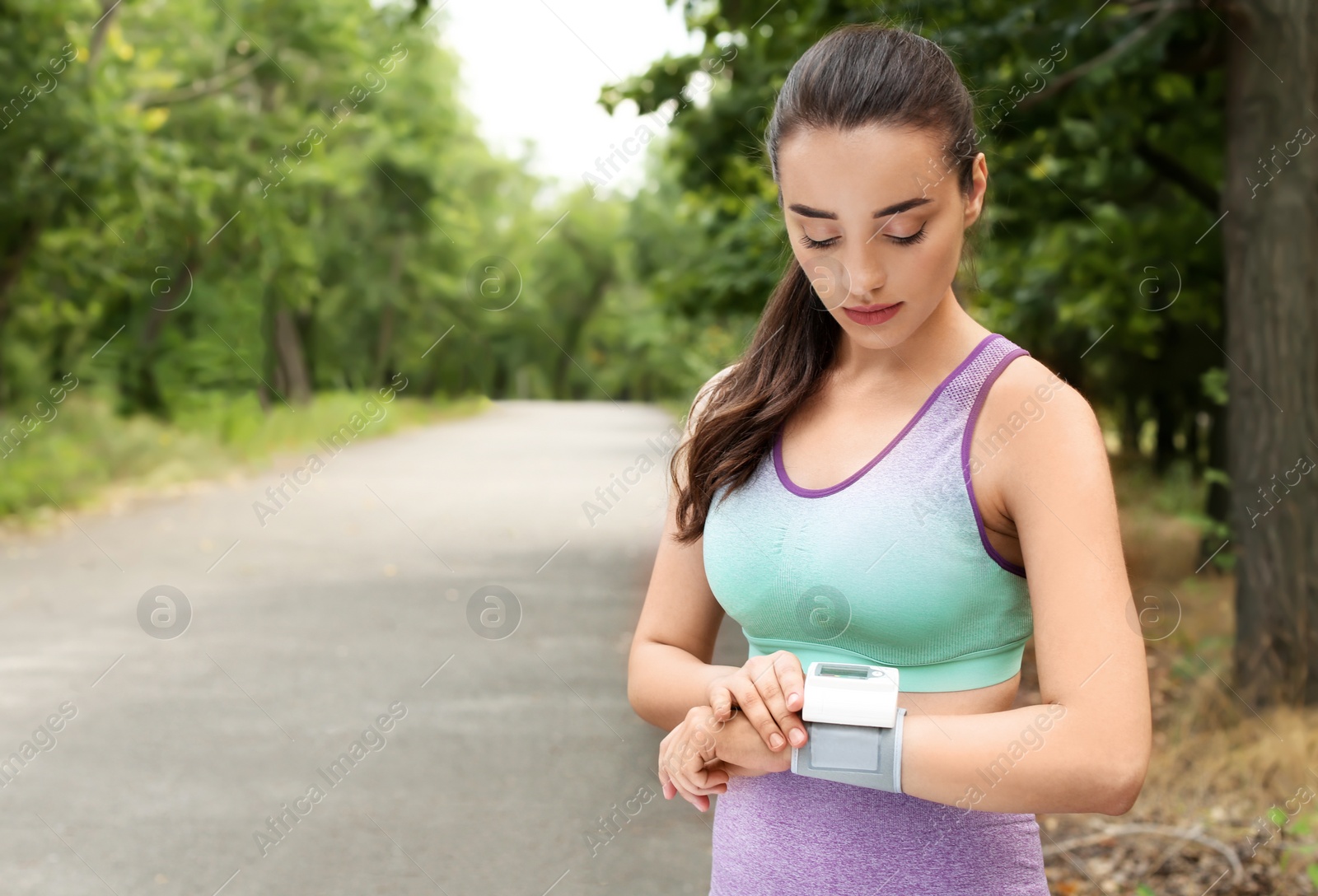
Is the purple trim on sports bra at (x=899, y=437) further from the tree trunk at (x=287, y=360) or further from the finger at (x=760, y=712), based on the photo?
the tree trunk at (x=287, y=360)

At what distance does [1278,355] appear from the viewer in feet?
19.0

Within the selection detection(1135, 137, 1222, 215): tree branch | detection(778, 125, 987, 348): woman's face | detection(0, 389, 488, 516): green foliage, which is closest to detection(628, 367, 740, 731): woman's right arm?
detection(778, 125, 987, 348): woman's face

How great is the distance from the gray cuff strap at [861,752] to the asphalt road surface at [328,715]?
661mm

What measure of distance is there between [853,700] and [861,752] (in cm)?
6

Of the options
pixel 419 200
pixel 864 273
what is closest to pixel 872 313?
pixel 864 273

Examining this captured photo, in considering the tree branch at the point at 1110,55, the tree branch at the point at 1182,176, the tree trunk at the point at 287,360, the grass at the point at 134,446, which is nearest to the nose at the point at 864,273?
the tree branch at the point at 1110,55

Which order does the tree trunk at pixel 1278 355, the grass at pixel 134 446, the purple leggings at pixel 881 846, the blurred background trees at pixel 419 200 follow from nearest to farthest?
1. the purple leggings at pixel 881 846
2. the tree trunk at pixel 1278 355
3. the blurred background trees at pixel 419 200
4. the grass at pixel 134 446

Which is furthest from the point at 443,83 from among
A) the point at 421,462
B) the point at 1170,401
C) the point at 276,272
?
the point at 1170,401

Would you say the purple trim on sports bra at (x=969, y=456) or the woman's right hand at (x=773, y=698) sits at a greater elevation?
the purple trim on sports bra at (x=969, y=456)

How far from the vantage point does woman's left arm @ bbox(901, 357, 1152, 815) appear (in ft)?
4.35

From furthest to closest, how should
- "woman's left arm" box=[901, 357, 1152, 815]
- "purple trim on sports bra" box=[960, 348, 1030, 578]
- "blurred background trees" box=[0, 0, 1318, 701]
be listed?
"blurred background trees" box=[0, 0, 1318, 701]
"purple trim on sports bra" box=[960, 348, 1030, 578]
"woman's left arm" box=[901, 357, 1152, 815]

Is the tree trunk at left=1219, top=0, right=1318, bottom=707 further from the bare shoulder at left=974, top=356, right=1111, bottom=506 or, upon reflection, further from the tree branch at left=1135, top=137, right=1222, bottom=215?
the bare shoulder at left=974, top=356, right=1111, bottom=506

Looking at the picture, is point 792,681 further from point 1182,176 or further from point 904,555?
point 1182,176

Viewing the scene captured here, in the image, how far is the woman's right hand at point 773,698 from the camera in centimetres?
139
